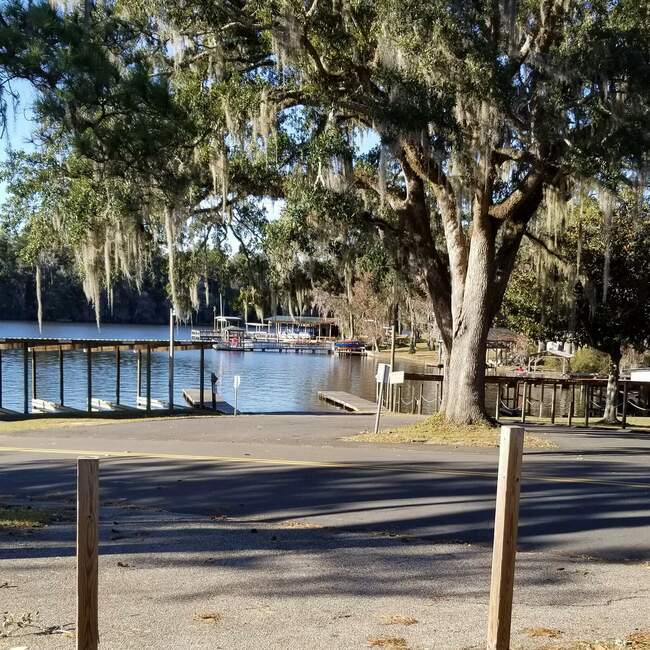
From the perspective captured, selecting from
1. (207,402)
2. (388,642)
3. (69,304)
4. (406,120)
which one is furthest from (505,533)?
(69,304)

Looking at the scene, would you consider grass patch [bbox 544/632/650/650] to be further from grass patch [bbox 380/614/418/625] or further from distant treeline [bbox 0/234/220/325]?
distant treeline [bbox 0/234/220/325]

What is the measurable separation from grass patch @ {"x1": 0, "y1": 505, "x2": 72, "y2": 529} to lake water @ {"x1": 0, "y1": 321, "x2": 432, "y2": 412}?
22.2 meters

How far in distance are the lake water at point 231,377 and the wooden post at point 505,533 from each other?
2804cm

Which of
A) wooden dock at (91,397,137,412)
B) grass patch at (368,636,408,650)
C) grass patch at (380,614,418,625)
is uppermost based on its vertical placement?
grass patch at (368,636,408,650)

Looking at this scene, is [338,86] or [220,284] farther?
[220,284]

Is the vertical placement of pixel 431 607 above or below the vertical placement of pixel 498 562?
below

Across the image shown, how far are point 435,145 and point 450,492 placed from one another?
7.10 m

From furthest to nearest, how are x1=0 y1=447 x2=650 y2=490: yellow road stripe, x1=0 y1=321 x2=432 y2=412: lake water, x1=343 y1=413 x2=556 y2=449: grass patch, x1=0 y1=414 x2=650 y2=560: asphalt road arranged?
x1=0 y1=321 x2=432 y2=412: lake water
x1=343 y1=413 x2=556 y2=449: grass patch
x1=0 y1=447 x2=650 y2=490: yellow road stripe
x1=0 y1=414 x2=650 y2=560: asphalt road

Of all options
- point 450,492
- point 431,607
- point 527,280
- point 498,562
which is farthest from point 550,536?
point 527,280

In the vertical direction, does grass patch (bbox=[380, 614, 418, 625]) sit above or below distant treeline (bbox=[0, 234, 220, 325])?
below

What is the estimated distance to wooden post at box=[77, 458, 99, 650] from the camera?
11.1 feet

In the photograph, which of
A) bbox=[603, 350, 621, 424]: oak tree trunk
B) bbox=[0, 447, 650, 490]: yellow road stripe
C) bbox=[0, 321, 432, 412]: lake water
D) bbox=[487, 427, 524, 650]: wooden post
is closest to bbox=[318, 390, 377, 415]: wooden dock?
bbox=[0, 321, 432, 412]: lake water

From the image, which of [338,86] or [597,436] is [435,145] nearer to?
[338,86]

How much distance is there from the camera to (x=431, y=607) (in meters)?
5.41
